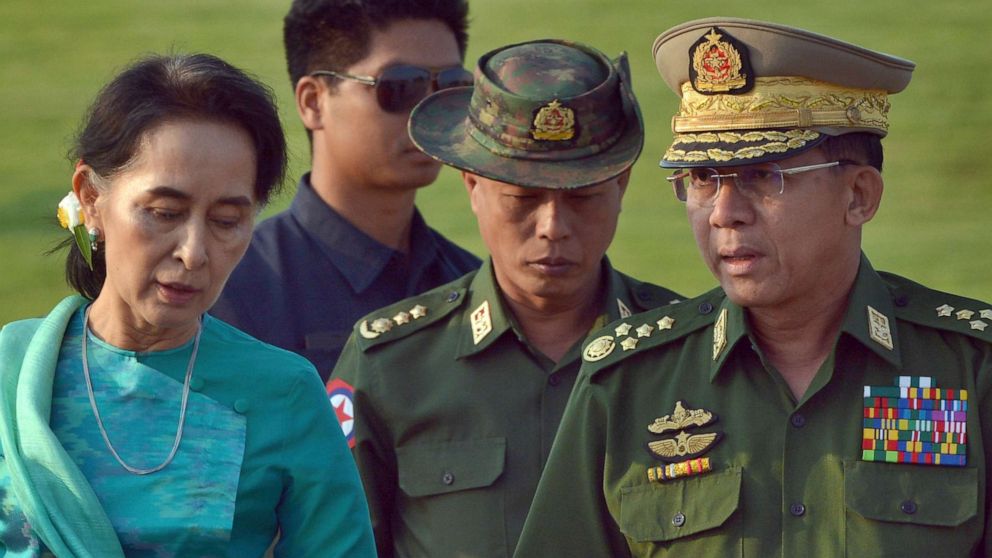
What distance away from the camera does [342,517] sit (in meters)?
3.46

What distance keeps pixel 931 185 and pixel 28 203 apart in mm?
5200

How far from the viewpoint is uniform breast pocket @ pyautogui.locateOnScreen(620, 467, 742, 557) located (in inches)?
146

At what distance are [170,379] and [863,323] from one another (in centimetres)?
129

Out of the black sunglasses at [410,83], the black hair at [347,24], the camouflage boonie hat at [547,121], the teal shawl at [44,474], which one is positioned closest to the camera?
the teal shawl at [44,474]

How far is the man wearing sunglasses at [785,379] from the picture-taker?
365cm

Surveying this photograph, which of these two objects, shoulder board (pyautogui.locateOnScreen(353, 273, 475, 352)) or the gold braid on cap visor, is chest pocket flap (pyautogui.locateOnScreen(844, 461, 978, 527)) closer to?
the gold braid on cap visor

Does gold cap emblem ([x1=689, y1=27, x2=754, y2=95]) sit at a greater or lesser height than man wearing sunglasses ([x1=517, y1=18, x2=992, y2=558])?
greater

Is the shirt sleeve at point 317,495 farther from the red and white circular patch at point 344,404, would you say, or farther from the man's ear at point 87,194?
the red and white circular patch at point 344,404

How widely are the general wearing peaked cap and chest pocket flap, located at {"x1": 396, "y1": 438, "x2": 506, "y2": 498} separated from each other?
3.24 feet

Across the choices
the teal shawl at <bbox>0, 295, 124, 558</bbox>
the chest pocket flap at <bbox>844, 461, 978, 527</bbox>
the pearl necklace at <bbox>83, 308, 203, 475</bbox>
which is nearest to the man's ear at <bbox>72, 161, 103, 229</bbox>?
the pearl necklace at <bbox>83, 308, 203, 475</bbox>

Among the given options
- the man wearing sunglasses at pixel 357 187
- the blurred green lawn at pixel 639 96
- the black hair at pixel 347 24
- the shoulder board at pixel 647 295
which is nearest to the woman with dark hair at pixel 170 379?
the shoulder board at pixel 647 295

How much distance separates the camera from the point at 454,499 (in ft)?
14.7

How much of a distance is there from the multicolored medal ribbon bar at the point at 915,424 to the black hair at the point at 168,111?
119 cm

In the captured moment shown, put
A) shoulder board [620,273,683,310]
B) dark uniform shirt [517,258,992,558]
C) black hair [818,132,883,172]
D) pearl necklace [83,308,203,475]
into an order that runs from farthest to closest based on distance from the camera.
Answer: shoulder board [620,273,683,310] < black hair [818,132,883,172] < dark uniform shirt [517,258,992,558] < pearl necklace [83,308,203,475]
